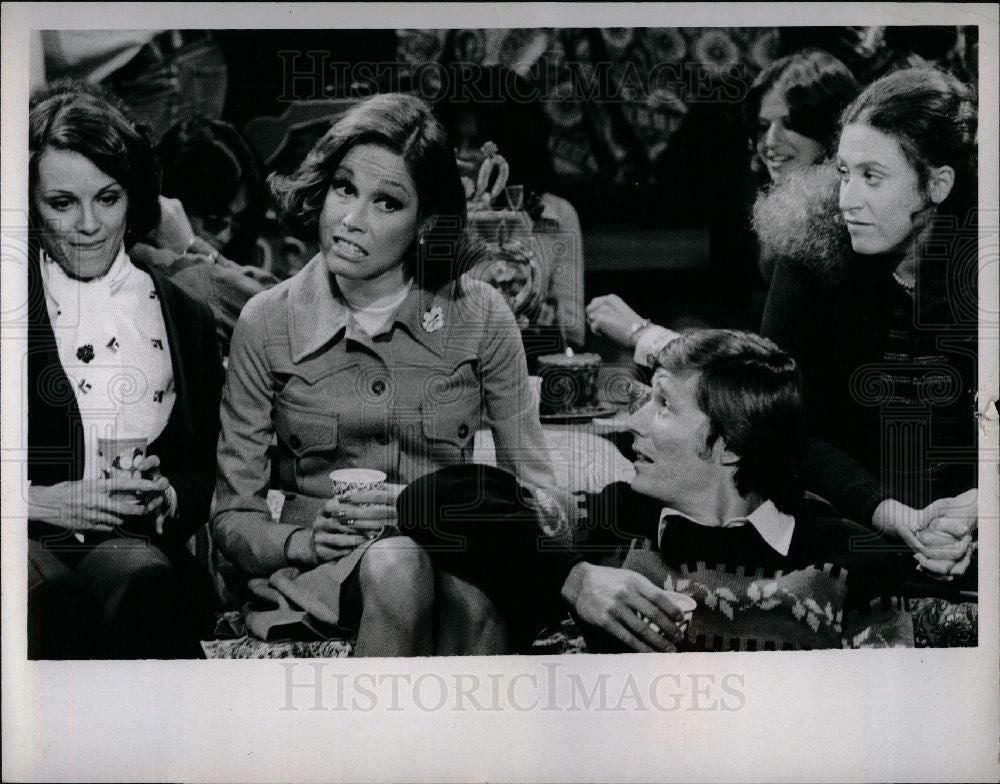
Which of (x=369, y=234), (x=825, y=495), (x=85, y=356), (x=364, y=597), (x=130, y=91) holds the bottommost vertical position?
(x=364, y=597)

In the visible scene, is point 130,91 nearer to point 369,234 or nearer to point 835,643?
point 369,234

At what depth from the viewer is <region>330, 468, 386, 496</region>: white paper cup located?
3.21 meters

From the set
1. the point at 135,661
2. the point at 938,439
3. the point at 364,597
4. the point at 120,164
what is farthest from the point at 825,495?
the point at 120,164

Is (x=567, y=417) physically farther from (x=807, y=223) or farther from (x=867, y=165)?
(x=867, y=165)

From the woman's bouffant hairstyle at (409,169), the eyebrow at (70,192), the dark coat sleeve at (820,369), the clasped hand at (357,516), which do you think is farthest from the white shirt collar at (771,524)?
the eyebrow at (70,192)

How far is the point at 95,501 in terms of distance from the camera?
10.6 feet

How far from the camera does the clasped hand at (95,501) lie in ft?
10.6

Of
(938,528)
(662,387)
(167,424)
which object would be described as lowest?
(938,528)

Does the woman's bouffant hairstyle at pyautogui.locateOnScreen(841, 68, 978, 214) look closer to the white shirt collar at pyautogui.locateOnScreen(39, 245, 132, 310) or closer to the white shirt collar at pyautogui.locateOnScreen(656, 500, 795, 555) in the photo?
the white shirt collar at pyautogui.locateOnScreen(656, 500, 795, 555)

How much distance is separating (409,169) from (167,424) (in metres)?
1.14

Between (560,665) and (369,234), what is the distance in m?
1.54

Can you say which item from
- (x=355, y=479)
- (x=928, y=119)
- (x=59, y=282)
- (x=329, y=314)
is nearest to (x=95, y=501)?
(x=59, y=282)

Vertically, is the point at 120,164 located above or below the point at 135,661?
above

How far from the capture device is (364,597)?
10.5ft
